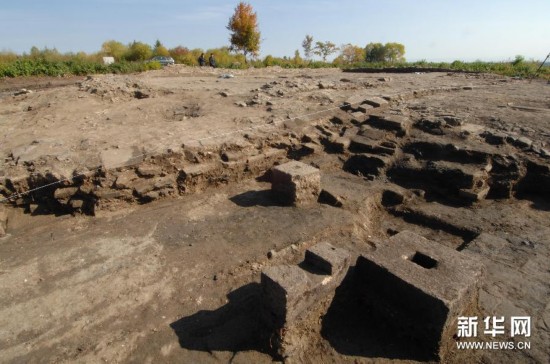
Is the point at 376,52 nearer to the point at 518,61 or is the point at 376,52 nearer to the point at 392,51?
the point at 392,51

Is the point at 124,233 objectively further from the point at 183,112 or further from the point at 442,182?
the point at 442,182

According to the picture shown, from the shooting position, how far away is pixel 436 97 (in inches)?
331

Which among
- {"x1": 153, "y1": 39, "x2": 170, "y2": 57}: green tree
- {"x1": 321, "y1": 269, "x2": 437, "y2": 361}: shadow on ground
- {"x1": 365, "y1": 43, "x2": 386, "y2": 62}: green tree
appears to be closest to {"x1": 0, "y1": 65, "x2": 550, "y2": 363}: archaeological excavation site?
{"x1": 321, "y1": 269, "x2": 437, "y2": 361}: shadow on ground

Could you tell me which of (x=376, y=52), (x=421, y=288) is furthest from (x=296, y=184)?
(x=376, y=52)

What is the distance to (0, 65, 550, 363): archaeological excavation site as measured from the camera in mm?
2598

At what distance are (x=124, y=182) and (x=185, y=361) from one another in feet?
9.00

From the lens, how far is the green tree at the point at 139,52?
27406mm

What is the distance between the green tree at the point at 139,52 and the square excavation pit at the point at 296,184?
1069 inches

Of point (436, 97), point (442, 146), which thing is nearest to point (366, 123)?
point (442, 146)

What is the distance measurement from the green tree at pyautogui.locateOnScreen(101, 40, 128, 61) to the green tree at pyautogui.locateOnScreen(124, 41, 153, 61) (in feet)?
1.84

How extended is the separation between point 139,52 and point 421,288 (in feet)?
99.8

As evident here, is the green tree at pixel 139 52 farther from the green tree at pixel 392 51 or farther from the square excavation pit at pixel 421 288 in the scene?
the green tree at pixel 392 51

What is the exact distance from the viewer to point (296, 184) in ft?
14.5

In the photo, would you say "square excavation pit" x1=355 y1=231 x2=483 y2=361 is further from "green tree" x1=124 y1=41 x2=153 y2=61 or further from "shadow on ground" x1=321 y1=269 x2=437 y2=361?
"green tree" x1=124 y1=41 x2=153 y2=61
